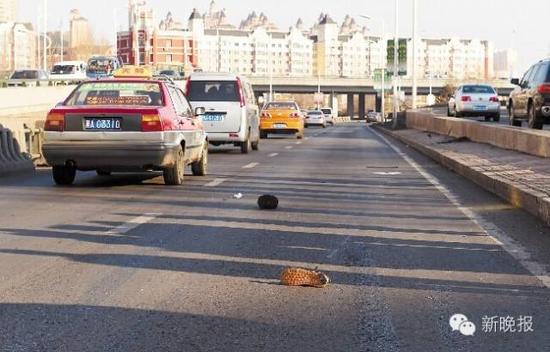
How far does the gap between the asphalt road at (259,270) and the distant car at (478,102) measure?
2530 cm

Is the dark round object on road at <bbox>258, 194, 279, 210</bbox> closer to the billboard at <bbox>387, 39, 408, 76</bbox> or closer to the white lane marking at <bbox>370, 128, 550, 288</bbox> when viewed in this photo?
the white lane marking at <bbox>370, 128, 550, 288</bbox>

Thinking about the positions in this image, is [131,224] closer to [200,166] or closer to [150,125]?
[150,125]

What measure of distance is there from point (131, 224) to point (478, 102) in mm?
30090

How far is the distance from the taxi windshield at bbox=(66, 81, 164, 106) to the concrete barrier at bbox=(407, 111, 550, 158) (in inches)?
285

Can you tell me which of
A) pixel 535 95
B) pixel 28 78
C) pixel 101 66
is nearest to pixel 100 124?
pixel 535 95

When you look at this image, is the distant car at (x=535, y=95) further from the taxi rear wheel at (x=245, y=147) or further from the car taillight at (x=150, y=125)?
the car taillight at (x=150, y=125)

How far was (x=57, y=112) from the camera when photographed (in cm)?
1345

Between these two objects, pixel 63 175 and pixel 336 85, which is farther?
pixel 336 85

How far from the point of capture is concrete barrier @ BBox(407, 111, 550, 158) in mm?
17422

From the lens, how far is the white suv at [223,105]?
2338 cm

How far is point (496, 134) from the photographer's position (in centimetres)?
2217

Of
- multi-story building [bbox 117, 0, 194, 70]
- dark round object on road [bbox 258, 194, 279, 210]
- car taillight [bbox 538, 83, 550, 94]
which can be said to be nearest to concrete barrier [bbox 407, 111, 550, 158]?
car taillight [bbox 538, 83, 550, 94]

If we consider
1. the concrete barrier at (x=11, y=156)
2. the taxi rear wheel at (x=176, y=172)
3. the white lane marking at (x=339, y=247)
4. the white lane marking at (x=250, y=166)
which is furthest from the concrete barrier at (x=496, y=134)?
the concrete barrier at (x=11, y=156)

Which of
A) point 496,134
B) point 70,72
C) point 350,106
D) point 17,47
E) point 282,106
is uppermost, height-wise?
point 17,47
